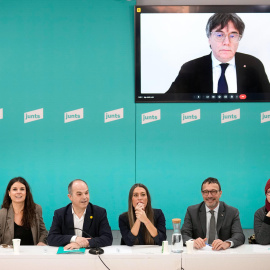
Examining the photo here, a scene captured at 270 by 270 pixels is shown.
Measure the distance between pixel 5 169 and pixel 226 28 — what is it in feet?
10.7

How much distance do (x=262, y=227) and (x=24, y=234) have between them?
194 cm

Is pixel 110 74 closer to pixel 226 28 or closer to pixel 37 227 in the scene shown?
pixel 226 28

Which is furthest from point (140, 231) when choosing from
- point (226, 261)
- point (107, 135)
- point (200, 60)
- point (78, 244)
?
point (200, 60)

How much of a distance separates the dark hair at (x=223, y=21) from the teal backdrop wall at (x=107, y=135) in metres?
0.97

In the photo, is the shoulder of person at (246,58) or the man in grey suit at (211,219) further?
the shoulder of person at (246,58)

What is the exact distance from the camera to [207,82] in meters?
5.59

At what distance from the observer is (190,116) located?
569 cm

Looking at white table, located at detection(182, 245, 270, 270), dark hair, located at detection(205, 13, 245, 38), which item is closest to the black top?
white table, located at detection(182, 245, 270, 270)

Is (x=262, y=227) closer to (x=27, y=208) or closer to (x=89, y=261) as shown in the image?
(x=89, y=261)

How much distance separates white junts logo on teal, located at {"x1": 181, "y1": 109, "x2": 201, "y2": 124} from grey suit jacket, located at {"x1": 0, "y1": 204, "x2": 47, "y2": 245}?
7.97 ft

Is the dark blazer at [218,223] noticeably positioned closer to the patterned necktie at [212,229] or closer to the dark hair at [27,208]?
the patterned necktie at [212,229]

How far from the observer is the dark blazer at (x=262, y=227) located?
340 cm

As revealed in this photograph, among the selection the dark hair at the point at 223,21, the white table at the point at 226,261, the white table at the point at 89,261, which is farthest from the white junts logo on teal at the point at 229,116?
the white table at the point at 89,261

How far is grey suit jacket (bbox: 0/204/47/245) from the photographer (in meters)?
3.69
